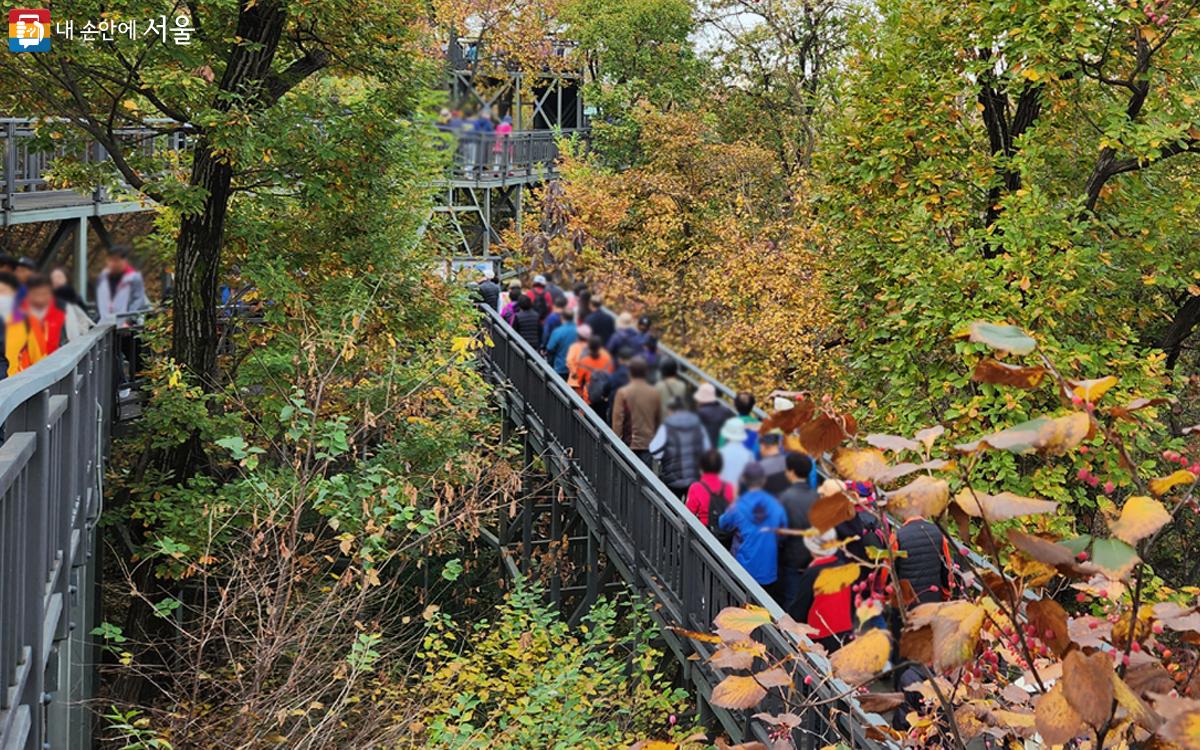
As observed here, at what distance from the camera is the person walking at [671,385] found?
82.3 inches

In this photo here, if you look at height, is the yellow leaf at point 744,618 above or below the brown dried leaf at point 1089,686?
below

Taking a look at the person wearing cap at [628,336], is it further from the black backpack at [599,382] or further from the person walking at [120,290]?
the person walking at [120,290]

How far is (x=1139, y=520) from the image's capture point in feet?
6.23

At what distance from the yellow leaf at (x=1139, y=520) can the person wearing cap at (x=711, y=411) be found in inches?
23.7

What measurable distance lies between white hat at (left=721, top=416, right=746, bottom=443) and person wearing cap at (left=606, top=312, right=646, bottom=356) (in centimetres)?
42

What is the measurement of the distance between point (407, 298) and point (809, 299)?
7.97 m

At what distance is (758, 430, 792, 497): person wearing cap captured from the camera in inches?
84.4

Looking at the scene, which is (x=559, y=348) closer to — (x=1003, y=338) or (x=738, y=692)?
(x=738, y=692)

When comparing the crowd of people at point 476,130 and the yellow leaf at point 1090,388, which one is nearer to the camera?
the yellow leaf at point 1090,388

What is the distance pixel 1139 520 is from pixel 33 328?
6.65 m

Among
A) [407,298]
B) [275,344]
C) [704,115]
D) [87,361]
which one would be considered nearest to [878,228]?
[407,298]

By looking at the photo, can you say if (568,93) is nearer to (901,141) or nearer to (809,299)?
(809,299)

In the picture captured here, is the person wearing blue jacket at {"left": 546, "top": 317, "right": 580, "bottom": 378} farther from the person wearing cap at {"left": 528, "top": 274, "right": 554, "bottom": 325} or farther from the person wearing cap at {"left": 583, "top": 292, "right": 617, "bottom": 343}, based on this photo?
the person wearing cap at {"left": 583, "top": 292, "right": 617, "bottom": 343}

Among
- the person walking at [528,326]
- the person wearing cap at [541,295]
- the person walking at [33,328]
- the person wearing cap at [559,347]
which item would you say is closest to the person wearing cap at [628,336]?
the person walking at [33,328]
